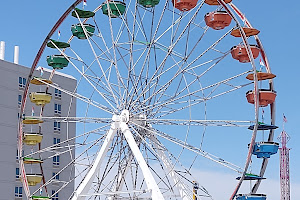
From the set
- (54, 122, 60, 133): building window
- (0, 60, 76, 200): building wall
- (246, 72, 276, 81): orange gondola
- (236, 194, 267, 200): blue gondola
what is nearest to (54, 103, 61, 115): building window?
(0, 60, 76, 200): building wall

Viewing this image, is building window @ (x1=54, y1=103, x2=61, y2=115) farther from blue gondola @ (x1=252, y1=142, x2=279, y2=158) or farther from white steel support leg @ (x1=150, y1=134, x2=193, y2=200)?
blue gondola @ (x1=252, y1=142, x2=279, y2=158)

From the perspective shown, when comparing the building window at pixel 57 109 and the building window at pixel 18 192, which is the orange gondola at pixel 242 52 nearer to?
the building window at pixel 18 192

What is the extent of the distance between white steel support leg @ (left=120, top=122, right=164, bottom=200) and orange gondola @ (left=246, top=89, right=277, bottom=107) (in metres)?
5.05

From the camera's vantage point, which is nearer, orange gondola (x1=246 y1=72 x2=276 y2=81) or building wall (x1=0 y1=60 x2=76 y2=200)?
orange gondola (x1=246 y1=72 x2=276 y2=81)

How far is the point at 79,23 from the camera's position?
102ft

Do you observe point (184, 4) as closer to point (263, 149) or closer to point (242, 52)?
point (242, 52)

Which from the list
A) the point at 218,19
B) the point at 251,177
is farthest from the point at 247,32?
the point at 251,177

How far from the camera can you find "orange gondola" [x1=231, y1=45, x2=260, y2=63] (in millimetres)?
27859

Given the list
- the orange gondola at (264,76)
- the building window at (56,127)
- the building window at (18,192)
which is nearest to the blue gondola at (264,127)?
the orange gondola at (264,76)

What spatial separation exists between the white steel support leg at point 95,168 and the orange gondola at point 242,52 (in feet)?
18.7

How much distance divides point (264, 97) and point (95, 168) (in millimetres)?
7269

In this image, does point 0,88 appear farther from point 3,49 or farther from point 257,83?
point 257,83

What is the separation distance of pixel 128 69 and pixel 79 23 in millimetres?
4323

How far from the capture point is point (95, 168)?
26734mm
